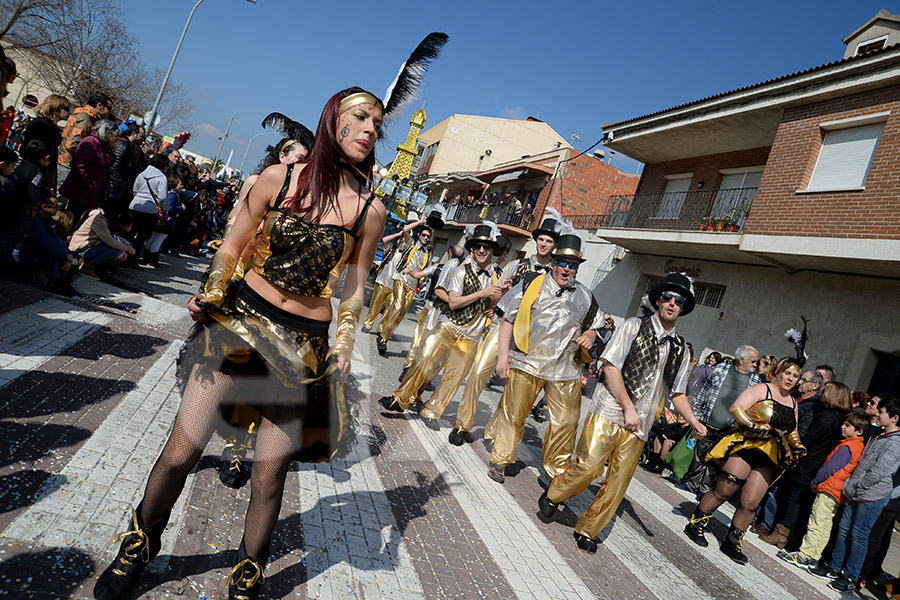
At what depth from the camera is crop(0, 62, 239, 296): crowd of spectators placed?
5.98 meters

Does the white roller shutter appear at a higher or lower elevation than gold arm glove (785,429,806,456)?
higher

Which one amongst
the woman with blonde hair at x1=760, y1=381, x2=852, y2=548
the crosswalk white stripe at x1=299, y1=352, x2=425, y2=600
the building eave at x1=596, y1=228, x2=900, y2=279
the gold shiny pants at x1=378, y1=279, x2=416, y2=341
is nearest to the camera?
the crosswalk white stripe at x1=299, y1=352, x2=425, y2=600

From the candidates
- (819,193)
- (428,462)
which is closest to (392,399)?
(428,462)

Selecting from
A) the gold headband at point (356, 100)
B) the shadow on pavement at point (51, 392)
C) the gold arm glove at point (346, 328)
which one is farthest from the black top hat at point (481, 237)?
the gold arm glove at point (346, 328)

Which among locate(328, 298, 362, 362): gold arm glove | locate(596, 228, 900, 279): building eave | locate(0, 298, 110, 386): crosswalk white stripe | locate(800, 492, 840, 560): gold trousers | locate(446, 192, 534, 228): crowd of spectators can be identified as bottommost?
locate(0, 298, 110, 386): crosswalk white stripe

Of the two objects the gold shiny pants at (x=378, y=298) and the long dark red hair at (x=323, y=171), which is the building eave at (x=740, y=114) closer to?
the gold shiny pants at (x=378, y=298)

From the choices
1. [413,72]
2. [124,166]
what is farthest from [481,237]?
[124,166]

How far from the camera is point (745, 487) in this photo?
533 cm

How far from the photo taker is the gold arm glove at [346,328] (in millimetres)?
2451

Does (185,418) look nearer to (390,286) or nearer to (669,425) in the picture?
(669,425)

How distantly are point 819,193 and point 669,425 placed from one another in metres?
6.83

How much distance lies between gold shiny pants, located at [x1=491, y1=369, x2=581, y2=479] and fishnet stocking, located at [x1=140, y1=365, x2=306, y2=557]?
3.04 m

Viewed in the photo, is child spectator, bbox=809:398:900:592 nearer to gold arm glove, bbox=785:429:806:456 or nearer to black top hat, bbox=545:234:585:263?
gold arm glove, bbox=785:429:806:456

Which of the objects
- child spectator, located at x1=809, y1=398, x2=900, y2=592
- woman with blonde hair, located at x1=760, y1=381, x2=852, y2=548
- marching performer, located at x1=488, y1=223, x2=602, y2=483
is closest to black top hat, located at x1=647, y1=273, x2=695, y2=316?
marching performer, located at x1=488, y1=223, x2=602, y2=483
